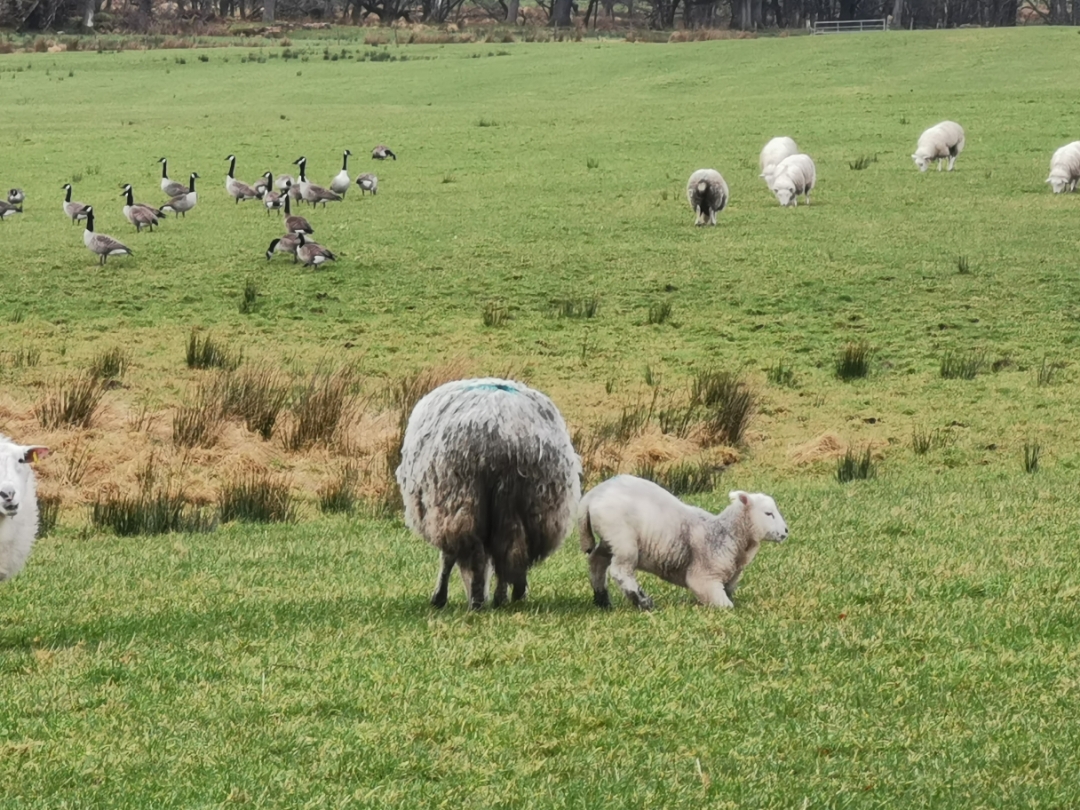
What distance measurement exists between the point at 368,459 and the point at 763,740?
834 cm

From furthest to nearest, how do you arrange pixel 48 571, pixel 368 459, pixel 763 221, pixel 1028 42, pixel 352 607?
pixel 1028 42 < pixel 763 221 < pixel 368 459 < pixel 48 571 < pixel 352 607

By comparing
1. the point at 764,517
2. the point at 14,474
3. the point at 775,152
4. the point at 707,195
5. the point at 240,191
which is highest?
the point at 14,474

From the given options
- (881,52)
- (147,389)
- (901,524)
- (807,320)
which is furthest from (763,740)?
(881,52)

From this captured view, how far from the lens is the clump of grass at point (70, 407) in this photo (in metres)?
14.9

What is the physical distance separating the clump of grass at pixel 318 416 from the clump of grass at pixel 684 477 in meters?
2.95

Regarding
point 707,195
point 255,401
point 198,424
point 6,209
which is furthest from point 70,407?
point 6,209

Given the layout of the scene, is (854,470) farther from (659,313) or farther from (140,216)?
(140,216)

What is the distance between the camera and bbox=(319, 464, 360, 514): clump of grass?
42.1 feet

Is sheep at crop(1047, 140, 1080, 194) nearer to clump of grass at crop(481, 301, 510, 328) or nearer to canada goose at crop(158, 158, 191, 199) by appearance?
clump of grass at crop(481, 301, 510, 328)

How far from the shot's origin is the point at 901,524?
11.0 meters

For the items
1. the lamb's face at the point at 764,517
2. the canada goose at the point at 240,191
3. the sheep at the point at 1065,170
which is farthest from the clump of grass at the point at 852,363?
the canada goose at the point at 240,191

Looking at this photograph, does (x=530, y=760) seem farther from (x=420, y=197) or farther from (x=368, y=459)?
(x=420, y=197)

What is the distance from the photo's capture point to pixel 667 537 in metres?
8.33

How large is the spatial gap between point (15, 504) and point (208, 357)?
10.5m
